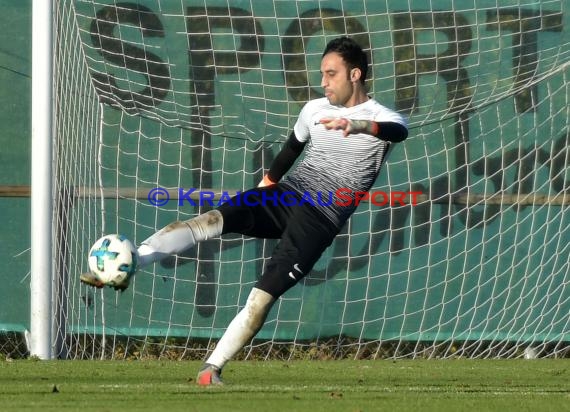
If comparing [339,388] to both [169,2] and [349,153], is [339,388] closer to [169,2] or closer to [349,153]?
[349,153]

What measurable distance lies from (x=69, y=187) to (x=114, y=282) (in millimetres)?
3312

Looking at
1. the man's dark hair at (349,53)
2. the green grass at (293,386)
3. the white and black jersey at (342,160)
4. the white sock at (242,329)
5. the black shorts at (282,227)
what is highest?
the man's dark hair at (349,53)

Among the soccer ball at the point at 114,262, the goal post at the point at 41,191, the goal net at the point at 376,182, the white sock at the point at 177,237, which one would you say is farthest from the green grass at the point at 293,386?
the goal net at the point at 376,182

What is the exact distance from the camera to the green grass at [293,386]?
5.23 meters

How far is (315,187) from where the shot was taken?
19.9ft

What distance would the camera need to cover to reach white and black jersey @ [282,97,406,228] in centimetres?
606

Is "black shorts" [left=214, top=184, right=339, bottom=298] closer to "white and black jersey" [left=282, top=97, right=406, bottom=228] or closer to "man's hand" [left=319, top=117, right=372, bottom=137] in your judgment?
"white and black jersey" [left=282, top=97, right=406, bottom=228]

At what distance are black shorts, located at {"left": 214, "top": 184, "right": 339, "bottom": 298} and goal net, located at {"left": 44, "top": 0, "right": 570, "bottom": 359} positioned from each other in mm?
3198

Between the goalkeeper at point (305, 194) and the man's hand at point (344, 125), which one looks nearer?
the man's hand at point (344, 125)

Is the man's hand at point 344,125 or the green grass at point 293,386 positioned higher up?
the man's hand at point 344,125

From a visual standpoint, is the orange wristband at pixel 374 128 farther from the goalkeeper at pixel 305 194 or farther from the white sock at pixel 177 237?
the white sock at pixel 177 237

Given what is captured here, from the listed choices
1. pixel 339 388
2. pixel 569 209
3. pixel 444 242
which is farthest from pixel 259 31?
pixel 339 388

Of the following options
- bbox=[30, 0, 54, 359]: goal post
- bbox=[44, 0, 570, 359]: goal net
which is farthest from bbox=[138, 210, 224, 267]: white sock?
bbox=[44, 0, 570, 359]: goal net

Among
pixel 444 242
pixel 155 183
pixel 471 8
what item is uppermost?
pixel 471 8
